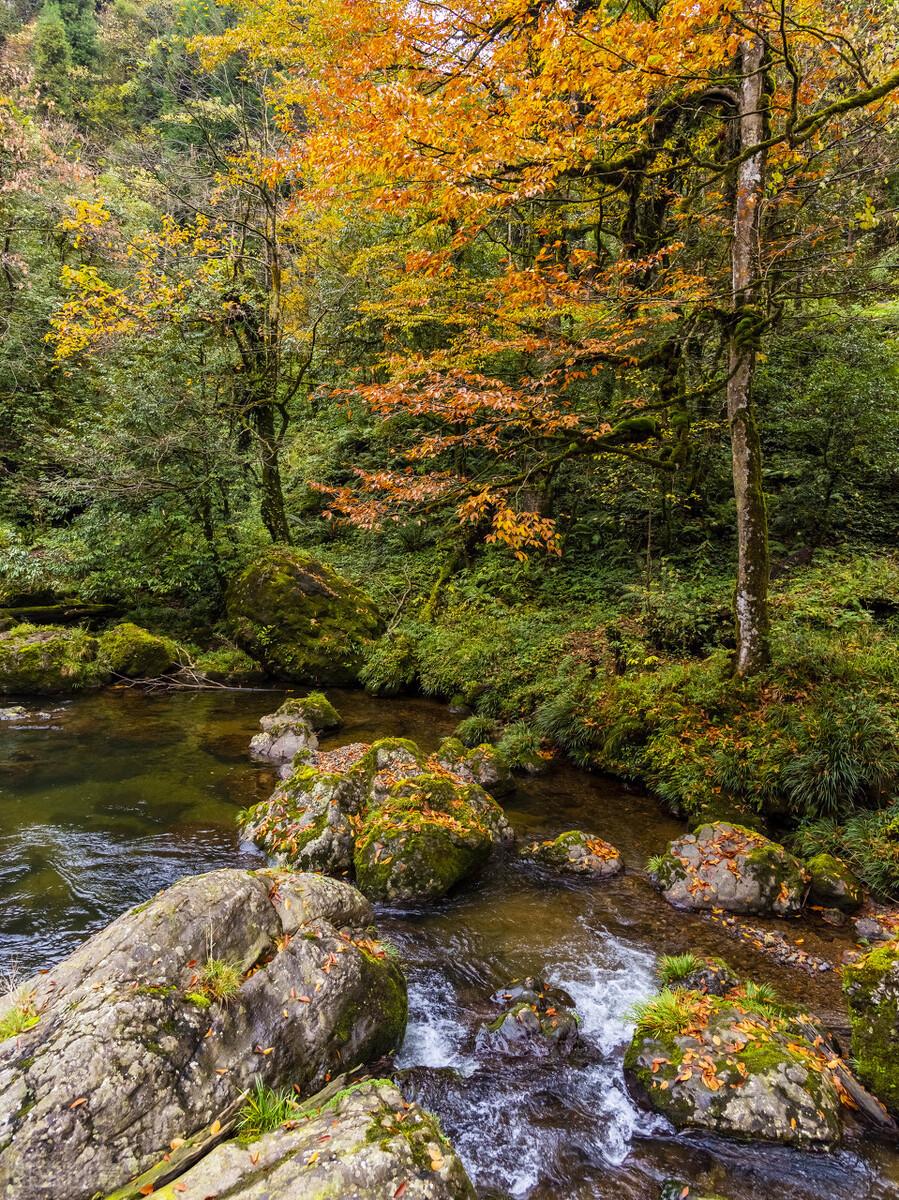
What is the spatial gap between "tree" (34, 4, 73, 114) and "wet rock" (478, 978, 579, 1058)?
45.8 meters

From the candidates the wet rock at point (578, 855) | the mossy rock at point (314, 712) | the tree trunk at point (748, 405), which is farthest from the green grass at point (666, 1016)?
the mossy rock at point (314, 712)

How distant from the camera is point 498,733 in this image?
440 inches

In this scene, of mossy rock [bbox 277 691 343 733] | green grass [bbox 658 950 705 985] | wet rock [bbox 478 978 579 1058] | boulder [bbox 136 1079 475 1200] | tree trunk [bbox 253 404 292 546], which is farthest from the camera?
tree trunk [bbox 253 404 292 546]

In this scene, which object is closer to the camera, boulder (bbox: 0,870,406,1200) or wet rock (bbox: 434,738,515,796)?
boulder (bbox: 0,870,406,1200)

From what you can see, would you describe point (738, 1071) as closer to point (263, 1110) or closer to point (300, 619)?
point (263, 1110)

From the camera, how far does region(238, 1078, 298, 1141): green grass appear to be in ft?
10.9

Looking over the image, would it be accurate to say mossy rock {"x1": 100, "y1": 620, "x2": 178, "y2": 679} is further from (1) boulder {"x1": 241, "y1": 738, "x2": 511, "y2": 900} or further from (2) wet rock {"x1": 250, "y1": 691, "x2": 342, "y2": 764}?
(1) boulder {"x1": 241, "y1": 738, "x2": 511, "y2": 900}

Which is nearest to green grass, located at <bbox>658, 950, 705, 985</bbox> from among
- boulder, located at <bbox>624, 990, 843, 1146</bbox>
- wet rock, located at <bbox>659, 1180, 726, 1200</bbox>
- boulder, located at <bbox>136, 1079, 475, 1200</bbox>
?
boulder, located at <bbox>624, 990, 843, 1146</bbox>

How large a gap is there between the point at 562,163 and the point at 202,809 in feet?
30.6

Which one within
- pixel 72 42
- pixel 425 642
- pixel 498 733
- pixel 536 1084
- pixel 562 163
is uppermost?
pixel 72 42

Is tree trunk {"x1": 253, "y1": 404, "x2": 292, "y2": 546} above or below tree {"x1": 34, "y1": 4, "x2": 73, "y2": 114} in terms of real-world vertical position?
below

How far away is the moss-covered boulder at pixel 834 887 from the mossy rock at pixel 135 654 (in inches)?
520

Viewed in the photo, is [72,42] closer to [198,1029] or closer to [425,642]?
[425,642]

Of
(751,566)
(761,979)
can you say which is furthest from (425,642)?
(761,979)
